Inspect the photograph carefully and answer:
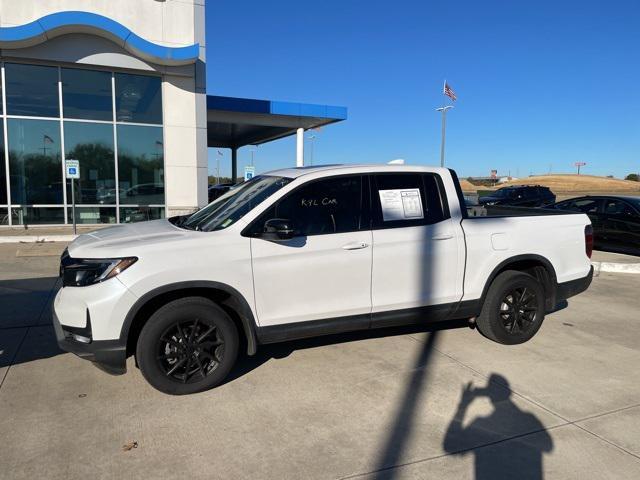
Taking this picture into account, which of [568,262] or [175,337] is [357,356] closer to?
[175,337]

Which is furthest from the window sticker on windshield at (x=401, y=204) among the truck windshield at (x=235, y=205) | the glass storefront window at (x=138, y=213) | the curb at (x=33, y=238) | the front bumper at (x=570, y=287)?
the glass storefront window at (x=138, y=213)

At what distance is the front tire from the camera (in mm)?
3787

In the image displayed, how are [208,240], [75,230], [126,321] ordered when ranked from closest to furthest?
[126,321] → [208,240] → [75,230]

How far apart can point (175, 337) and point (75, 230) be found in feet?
36.3

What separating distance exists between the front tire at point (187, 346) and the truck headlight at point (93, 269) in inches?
17.0

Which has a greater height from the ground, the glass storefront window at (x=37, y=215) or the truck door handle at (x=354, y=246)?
the truck door handle at (x=354, y=246)

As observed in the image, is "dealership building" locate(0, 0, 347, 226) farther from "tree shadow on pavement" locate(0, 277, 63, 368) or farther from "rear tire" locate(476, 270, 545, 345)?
"rear tire" locate(476, 270, 545, 345)

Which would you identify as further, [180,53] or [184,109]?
[184,109]

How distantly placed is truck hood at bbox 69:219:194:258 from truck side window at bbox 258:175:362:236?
836 mm

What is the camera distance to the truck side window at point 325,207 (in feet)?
13.9

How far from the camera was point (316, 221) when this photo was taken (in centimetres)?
430

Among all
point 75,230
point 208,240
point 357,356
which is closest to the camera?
point 208,240

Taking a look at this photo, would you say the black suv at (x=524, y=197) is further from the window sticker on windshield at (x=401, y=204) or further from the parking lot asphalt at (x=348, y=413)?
the window sticker on windshield at (x=401, y=204)

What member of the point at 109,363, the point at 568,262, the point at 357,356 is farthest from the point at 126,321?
the point at 568,262
